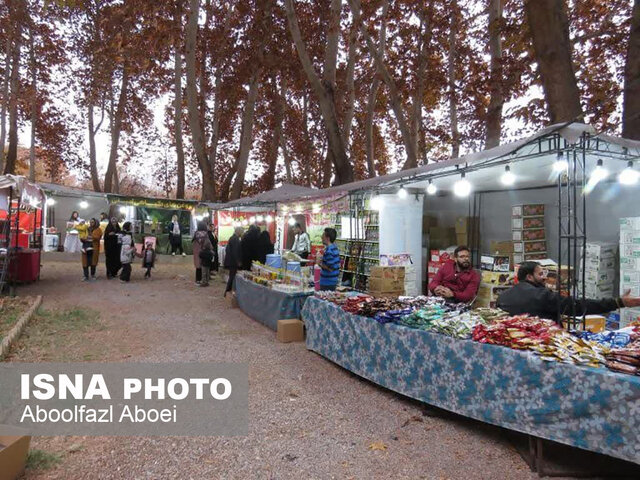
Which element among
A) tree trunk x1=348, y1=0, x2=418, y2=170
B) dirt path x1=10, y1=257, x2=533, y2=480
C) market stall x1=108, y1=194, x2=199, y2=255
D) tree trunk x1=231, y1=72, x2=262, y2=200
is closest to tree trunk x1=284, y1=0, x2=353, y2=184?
tree trunk x1=348, y1=0, x2=418, y2=170

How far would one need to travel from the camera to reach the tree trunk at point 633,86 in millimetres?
6750

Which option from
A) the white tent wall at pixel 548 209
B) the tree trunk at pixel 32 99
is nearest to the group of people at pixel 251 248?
the white tent wall at pixel 548 209

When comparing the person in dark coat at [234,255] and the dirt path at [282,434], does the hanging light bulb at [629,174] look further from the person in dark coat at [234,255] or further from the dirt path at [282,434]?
the person in dark coat at [234,255]

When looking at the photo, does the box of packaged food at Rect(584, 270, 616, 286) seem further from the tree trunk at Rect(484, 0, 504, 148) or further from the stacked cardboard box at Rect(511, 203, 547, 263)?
the tree trunk at Rect(484, 0, 504, 148)

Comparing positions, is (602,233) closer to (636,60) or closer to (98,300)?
(636,60)

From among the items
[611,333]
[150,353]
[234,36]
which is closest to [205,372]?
[150,353]

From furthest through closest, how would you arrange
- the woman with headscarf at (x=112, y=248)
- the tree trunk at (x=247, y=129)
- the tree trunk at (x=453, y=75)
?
the tree trunk at (x=247, y=129), the tree trunk at (x=453, y=75), the woman with headscarf at (x=112, y=248)

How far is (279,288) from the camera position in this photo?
21.5 ft

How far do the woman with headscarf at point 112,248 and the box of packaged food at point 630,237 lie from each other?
11.2 meters

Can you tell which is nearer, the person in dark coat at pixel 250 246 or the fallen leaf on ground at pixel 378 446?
the fallen leaf on ground at pixel 378 446

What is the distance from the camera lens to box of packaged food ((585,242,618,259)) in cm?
611

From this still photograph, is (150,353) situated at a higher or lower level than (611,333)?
lower

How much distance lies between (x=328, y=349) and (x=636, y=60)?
7010 mm

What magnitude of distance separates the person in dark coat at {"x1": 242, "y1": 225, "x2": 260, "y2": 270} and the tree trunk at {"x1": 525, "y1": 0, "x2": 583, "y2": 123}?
19.4 ft
